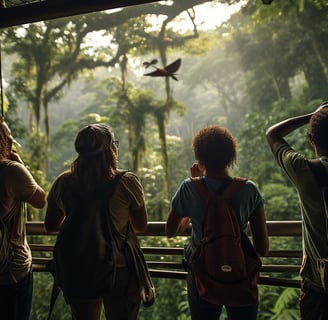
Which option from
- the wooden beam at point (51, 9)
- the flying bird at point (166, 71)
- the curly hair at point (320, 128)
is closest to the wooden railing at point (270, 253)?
the curly hair at point (320, 128)

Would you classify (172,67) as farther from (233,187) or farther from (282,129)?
(233,187)

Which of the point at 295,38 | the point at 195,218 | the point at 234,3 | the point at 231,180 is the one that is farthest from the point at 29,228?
the point at 295,38

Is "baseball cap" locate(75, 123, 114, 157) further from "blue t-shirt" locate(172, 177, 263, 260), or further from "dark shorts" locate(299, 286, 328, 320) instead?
"dark shorts" locate(299, 286, 328, 320)

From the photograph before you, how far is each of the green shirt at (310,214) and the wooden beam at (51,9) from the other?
A: 979 mm

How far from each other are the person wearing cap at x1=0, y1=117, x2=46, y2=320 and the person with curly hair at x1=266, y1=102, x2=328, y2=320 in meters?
1.09

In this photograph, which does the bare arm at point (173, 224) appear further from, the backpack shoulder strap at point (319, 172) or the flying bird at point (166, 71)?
the flying bird at point (166, 71)

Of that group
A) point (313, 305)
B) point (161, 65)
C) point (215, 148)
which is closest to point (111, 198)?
point (215, 148)

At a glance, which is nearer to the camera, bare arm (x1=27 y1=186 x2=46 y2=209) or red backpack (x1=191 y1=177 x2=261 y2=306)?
red backpack (x1=191 y1=177 x2=261 y2=306)

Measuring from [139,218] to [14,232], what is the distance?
1.83 ft

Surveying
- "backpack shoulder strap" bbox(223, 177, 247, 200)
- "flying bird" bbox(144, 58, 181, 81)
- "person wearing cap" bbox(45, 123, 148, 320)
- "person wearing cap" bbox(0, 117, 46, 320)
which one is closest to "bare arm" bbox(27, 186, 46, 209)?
"person wearing cap" bbox(0, 117, 46, 320)

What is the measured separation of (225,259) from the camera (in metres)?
1.32

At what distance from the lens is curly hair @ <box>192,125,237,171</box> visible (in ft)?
4.66

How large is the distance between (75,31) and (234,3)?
14.2 feet

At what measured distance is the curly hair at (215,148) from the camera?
4.66 feet
